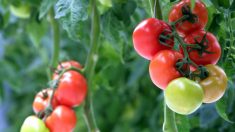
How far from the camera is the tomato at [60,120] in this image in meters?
1.01

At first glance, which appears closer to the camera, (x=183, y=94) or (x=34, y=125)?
(x=183, y=94)

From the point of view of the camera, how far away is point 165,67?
774 mm

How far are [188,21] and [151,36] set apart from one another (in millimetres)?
63

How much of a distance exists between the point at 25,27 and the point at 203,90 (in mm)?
845

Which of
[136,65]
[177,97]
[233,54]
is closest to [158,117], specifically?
[136,65]

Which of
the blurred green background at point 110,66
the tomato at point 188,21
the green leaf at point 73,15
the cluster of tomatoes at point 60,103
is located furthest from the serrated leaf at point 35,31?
the tomato at point 188,21

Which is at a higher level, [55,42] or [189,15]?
[189,15]

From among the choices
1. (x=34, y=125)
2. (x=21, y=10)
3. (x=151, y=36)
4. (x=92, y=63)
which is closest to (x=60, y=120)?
(x=34, y=125)

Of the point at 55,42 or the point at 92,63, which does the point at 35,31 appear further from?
the point at 92,63

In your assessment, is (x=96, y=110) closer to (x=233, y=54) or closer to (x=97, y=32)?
(x=97, y=32)

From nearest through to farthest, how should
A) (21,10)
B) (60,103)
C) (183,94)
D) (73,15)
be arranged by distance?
(183,94) → (73,15) → (60,103) → (21,10)

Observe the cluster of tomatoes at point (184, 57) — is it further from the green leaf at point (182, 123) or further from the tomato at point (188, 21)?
the green leaf at point (182, 123)

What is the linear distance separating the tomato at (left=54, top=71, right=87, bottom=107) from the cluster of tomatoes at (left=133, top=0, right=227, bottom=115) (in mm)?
284

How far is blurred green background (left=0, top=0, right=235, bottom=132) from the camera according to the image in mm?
922
